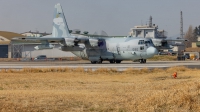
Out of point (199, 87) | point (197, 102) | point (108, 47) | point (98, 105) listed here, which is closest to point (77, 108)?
point (98, 105)

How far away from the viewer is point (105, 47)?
53250mm

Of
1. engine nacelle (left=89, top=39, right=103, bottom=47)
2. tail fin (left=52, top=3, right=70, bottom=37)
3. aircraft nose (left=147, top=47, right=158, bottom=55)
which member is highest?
tail fin (left=52, top=3, right=70, bottom=37)

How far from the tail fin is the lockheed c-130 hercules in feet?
16.4

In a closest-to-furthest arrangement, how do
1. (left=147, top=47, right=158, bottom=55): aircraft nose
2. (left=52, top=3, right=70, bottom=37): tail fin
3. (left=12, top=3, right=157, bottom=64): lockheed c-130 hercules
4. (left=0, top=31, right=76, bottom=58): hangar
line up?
(left=147, top=47, right=158, bottom=55): aircraft nose < (left=12, top=3, right=157, bottom=64): lockheed c-130 hercules < (left=52, top=3, right=70, bottom=37): tail fin < (left=0, top=31, right=76, bottom=58): hangar

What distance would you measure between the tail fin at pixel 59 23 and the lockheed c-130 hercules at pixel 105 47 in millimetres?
5003

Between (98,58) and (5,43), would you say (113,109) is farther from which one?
(5,43)

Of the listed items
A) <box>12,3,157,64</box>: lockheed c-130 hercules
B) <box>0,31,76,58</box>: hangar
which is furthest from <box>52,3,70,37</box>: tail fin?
<box>0,31,76,58</box>: hangar

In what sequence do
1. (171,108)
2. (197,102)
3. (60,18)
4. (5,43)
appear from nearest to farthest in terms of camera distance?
(171,108) < (197,102) < (60,18) < (5,43)

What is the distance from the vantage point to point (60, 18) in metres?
60.0

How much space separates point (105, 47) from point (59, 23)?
1073 cm

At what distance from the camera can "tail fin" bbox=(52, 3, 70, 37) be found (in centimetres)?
5978

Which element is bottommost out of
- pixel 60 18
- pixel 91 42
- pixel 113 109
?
pixel 113 109

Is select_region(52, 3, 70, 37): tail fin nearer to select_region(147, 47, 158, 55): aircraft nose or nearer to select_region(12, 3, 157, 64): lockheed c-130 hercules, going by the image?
select_region(12, 3, 157, 64): lockheed c-130 hercules

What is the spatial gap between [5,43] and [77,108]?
92.4 meters
